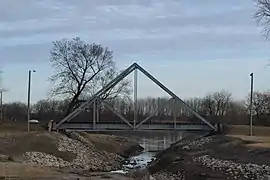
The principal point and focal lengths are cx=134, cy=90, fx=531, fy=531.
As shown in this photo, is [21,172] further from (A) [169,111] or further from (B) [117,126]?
(A) [169,111]

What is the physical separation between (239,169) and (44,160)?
22.3m

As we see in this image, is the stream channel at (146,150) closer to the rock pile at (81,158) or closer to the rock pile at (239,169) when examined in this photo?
the rock pile at (81,158)

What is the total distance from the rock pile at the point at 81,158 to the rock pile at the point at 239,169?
1324 cm

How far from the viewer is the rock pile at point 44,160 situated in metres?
53.0

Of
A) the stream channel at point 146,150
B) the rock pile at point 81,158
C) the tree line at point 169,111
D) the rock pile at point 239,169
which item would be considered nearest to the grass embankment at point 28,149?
the rock pile at point 81,158

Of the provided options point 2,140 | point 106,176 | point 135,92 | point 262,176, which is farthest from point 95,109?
point 262,176

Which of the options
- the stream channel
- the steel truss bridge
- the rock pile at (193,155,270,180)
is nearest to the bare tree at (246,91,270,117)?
the stream channel

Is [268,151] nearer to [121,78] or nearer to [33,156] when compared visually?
[33,156]

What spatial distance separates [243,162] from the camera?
42812 mm

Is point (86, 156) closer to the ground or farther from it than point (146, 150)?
farther from it

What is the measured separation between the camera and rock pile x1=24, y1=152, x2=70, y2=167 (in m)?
53.0

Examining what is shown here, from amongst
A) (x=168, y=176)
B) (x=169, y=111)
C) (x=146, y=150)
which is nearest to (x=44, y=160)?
(x=168, y=176)

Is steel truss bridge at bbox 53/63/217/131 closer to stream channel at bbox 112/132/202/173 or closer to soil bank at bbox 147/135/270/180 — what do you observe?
stream channel at bbox 112/132/202/173

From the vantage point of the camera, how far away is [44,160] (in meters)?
54.4
